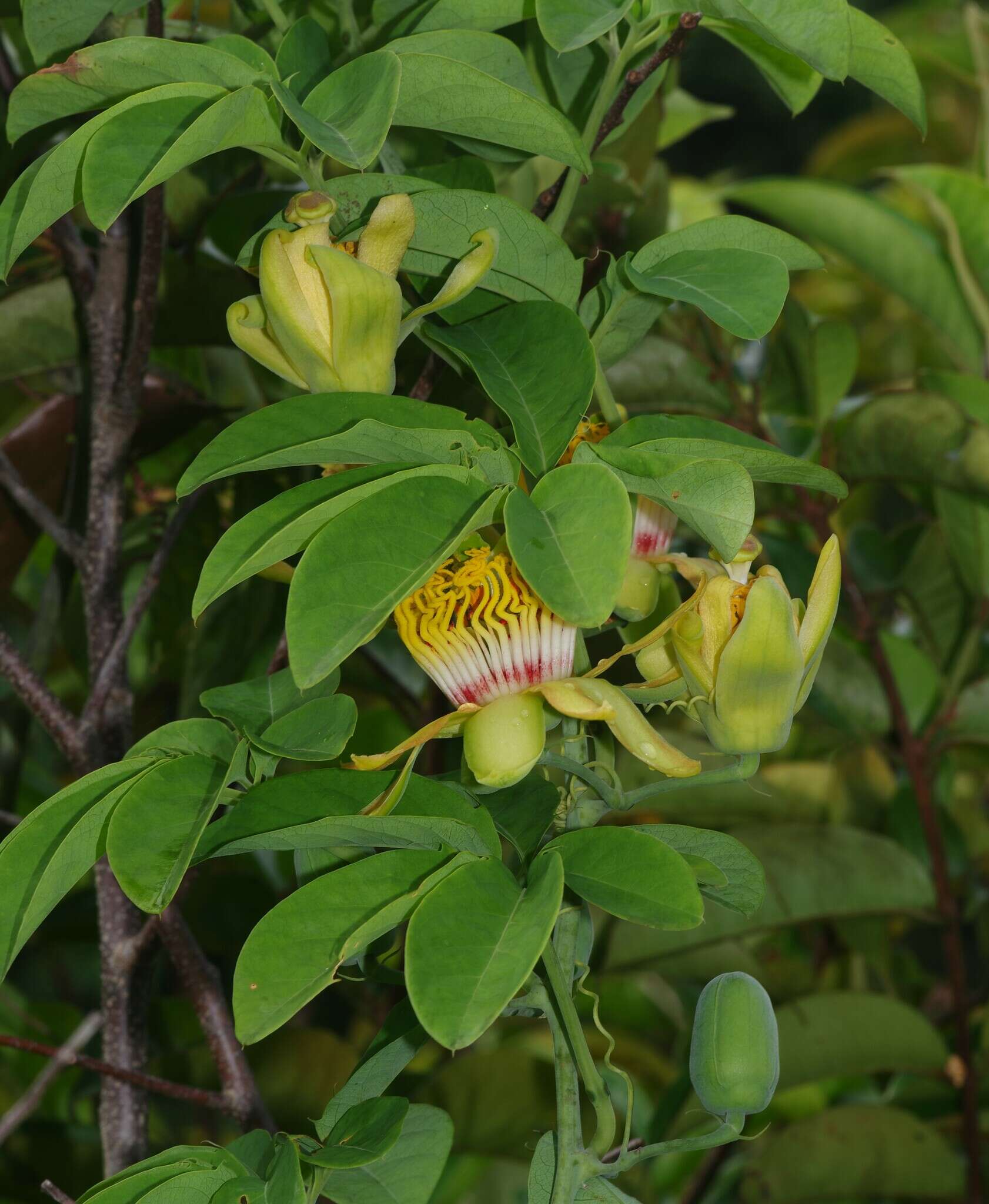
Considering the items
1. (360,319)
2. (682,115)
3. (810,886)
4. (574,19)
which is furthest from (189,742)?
(682,115)

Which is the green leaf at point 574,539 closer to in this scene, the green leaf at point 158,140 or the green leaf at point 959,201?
Result: the green leaf at point 158,140

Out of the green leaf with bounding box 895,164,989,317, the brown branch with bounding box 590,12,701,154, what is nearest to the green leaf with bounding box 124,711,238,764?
the brown branch with bounding box 590,12,701,154

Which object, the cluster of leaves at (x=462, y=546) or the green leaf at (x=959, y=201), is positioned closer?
the cluster of leaves at (x=462, y=546)

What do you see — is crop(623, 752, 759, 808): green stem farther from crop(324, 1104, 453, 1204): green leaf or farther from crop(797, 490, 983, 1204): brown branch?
crop(797, 490, 983, 1204): brown branch

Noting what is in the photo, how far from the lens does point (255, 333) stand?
1.12 feet

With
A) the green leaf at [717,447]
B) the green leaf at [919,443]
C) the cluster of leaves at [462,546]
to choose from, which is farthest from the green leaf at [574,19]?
the green leaf at [919,443]

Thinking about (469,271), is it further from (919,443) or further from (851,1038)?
(851,1038)

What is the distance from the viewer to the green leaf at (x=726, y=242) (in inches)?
13.9

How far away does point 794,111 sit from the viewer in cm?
42

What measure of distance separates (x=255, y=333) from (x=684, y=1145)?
0.80 feet

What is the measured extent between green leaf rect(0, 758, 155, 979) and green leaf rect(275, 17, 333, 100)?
191 mm

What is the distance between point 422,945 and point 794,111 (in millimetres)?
311

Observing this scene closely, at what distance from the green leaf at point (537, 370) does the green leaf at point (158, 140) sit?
0.07 meters

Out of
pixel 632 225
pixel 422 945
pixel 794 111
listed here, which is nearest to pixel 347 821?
pixel 422 945
